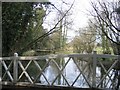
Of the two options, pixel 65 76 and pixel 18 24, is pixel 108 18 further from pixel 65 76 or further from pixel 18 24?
pixel 65 76

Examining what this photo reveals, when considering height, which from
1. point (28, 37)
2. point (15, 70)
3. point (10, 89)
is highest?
point (28, 37)

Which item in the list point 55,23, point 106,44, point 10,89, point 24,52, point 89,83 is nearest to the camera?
point 89,83

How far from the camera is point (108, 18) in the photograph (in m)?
7.54

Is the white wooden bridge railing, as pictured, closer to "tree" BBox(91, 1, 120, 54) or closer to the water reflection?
the water reflection

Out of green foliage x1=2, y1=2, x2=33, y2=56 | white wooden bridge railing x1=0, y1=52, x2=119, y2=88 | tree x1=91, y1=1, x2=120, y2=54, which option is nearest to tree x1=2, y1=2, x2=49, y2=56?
green foliage x1=2, y1=2, x2=33, y2=56

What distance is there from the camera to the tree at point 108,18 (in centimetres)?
754

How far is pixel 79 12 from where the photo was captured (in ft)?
25.9

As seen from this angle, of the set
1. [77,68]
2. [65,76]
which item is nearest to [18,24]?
[65,76]

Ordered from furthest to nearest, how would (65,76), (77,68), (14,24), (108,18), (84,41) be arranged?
(84,41), (108,18), (14,24), (65,76), (77,68)

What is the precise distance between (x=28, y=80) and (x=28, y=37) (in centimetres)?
272

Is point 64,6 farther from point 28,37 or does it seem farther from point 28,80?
point 28,80

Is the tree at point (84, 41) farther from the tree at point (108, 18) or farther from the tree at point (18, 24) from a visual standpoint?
the tree at point (18, 24)

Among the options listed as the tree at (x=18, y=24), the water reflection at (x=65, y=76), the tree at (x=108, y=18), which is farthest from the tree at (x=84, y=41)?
the water reflection at (x=65, y=76)

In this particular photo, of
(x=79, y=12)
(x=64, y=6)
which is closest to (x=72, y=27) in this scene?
(x=79, y=12)
